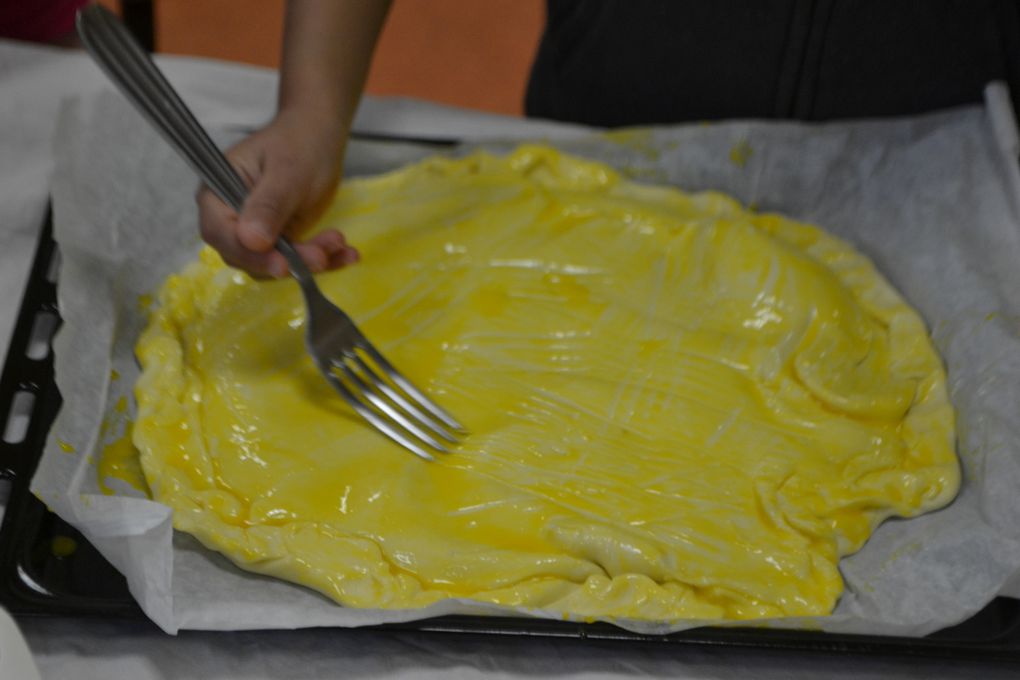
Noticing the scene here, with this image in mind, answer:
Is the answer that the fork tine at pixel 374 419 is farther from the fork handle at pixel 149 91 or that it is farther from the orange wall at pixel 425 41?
the orange wall at pixel 425 41

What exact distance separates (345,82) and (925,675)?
0.98 metres

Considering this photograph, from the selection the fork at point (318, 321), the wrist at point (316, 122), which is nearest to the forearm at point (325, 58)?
the wrist at point (316, 122)

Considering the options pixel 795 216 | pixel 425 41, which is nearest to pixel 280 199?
pixel 795 216

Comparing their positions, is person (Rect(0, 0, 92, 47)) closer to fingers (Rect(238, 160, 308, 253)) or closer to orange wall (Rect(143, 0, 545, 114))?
fingers (Rect(238, 160, 308, 253))

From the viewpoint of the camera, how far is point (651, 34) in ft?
4.84

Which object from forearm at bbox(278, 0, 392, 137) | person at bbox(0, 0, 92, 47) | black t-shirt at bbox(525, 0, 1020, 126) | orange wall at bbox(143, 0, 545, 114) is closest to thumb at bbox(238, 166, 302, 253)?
forearm at bbox(278, 0, 392, 137)

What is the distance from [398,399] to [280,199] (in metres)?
0.27

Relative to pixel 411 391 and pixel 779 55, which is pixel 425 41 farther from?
pixel 411 391

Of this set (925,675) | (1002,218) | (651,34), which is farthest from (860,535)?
(651,34)

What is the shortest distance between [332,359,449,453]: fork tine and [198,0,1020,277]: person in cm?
14

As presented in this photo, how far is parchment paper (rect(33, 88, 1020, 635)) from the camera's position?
38.5 inches

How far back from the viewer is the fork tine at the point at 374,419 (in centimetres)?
113

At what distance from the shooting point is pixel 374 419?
115 cm

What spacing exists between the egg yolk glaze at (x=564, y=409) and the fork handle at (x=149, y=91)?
0.75 ft
